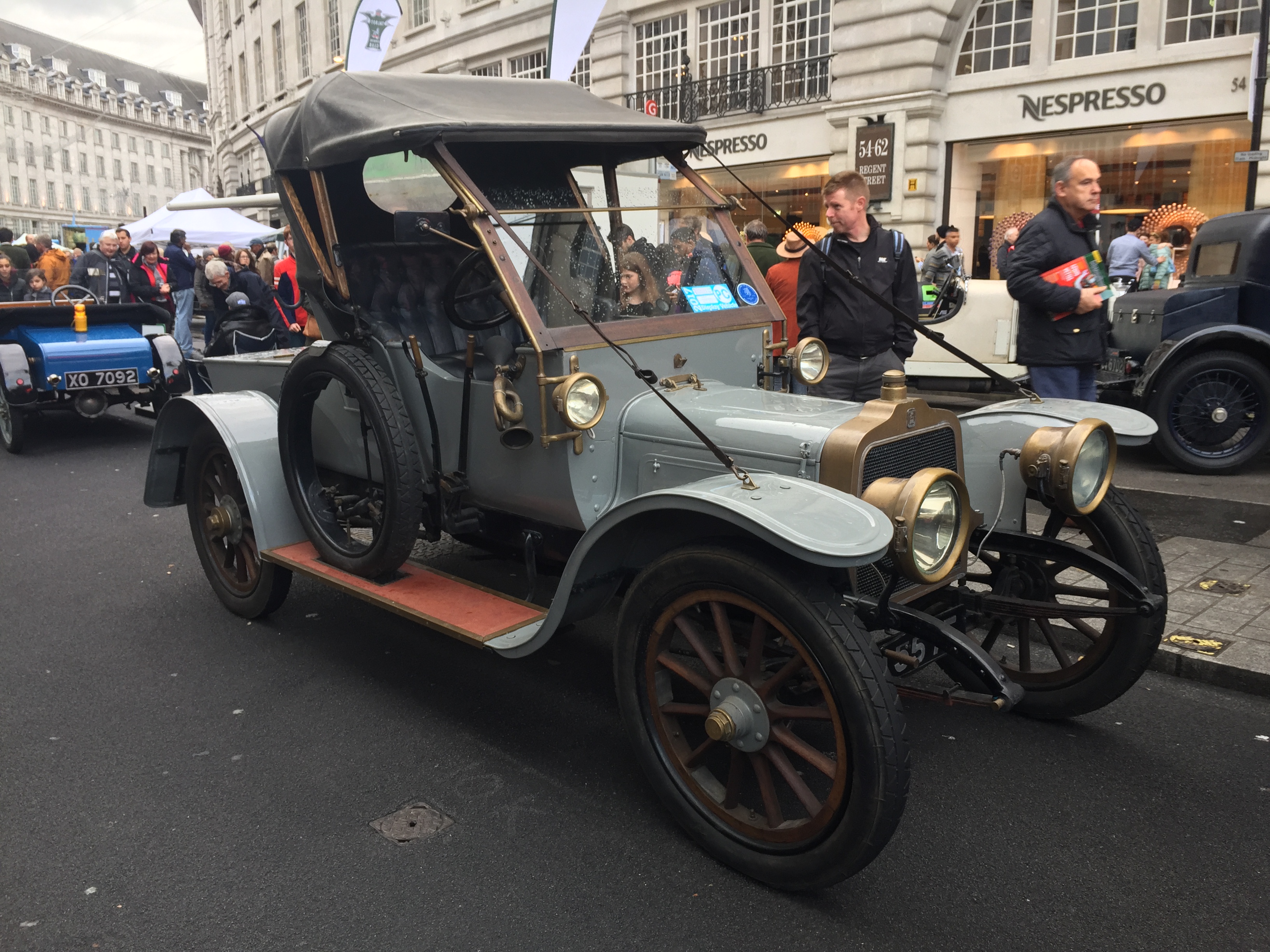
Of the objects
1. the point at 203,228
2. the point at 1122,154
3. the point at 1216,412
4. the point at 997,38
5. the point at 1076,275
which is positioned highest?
the point at 997,38

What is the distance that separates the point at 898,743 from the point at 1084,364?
337 centimetres

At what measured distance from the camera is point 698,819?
2857mm

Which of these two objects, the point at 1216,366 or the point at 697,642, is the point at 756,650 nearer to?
the point at 697,642

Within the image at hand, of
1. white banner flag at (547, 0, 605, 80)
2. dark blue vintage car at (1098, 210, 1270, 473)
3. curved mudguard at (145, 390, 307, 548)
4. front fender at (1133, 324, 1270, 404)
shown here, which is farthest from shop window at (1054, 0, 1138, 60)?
curved mudguard at (145, 390, 307, 548)

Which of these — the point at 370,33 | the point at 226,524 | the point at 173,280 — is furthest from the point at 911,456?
the point at 173,280

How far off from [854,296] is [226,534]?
10.7 ft

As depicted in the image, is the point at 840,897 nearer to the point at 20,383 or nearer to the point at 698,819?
the point at 698,819

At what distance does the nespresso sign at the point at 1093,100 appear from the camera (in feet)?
45.9

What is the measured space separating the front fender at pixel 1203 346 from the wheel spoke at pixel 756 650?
6087 millimetres

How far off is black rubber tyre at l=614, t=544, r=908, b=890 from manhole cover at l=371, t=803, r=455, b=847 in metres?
0.67

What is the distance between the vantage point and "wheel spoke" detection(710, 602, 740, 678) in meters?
2.75

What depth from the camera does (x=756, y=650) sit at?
8.93 ft

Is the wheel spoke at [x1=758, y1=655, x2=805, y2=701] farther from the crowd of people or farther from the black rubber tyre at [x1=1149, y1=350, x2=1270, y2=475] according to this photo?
the crowd of people

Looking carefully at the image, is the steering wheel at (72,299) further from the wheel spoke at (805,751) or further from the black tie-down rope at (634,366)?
the wheel spoke at (805,751)
